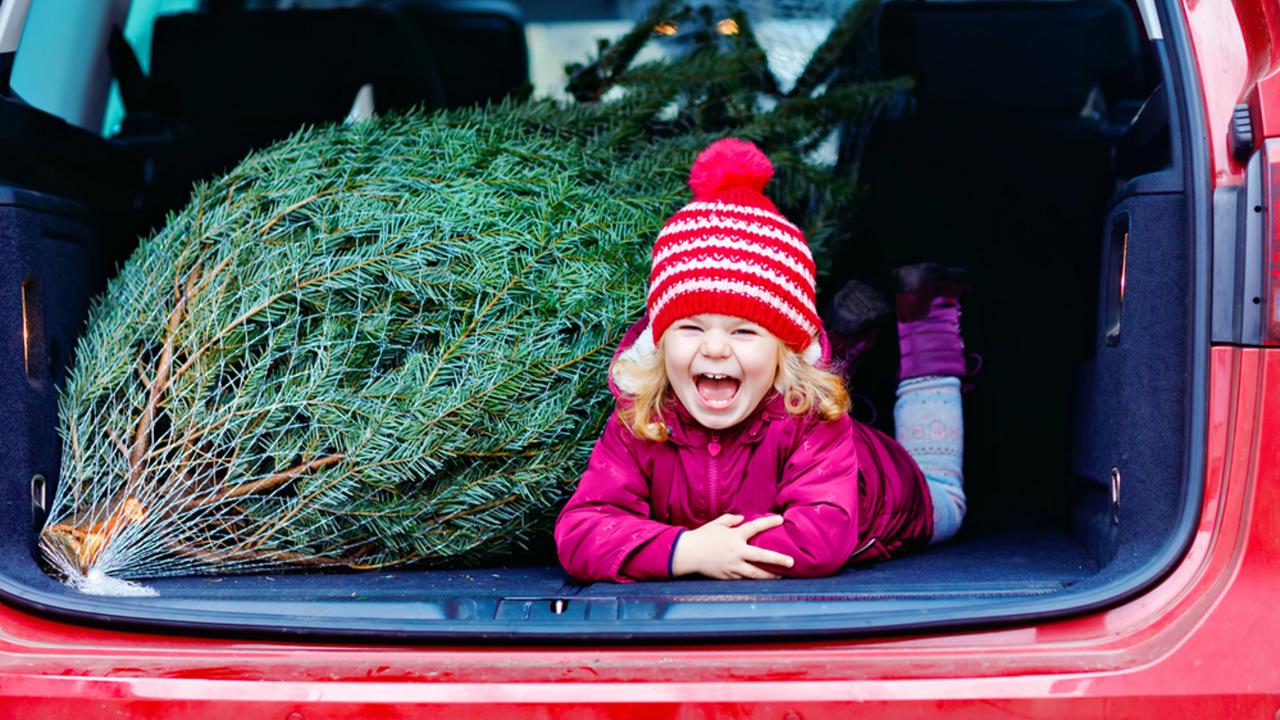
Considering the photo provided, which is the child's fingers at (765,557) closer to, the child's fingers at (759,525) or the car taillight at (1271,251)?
the child's fingers at (759,525)

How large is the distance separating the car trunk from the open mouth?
11.4 inches

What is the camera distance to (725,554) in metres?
1.74

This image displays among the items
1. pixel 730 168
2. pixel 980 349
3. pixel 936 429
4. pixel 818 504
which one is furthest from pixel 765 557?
pixel 980 349

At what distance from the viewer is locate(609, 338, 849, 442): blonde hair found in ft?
6.14

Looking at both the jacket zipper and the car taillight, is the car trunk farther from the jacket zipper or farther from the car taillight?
the jacket zipper

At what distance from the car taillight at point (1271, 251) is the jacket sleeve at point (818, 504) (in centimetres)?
65

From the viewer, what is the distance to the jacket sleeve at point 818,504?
69.2 inches

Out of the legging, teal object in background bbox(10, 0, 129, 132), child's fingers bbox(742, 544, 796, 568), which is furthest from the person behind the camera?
teal object in background bbox(10, 0, 129, 132)

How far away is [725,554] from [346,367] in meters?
0.63

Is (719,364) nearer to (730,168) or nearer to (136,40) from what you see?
(730,168)

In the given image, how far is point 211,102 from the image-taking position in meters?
2.85

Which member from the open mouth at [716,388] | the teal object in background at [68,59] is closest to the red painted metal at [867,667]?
the open mouth at [716,388]

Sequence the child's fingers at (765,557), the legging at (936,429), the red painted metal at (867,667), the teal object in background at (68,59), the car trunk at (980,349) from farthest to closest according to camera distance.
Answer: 1. the teal object in background at (68,59)
2. the legging at (936,429)
3. the child's fingers at (765,557)
4. the car trunk at (980,349)
5. the red painted metal at (867,667)

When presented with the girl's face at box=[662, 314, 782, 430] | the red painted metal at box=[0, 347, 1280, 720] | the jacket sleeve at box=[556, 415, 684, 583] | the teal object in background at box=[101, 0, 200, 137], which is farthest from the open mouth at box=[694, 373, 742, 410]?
the teal object in background at box=[101, 0, 200, 137]
